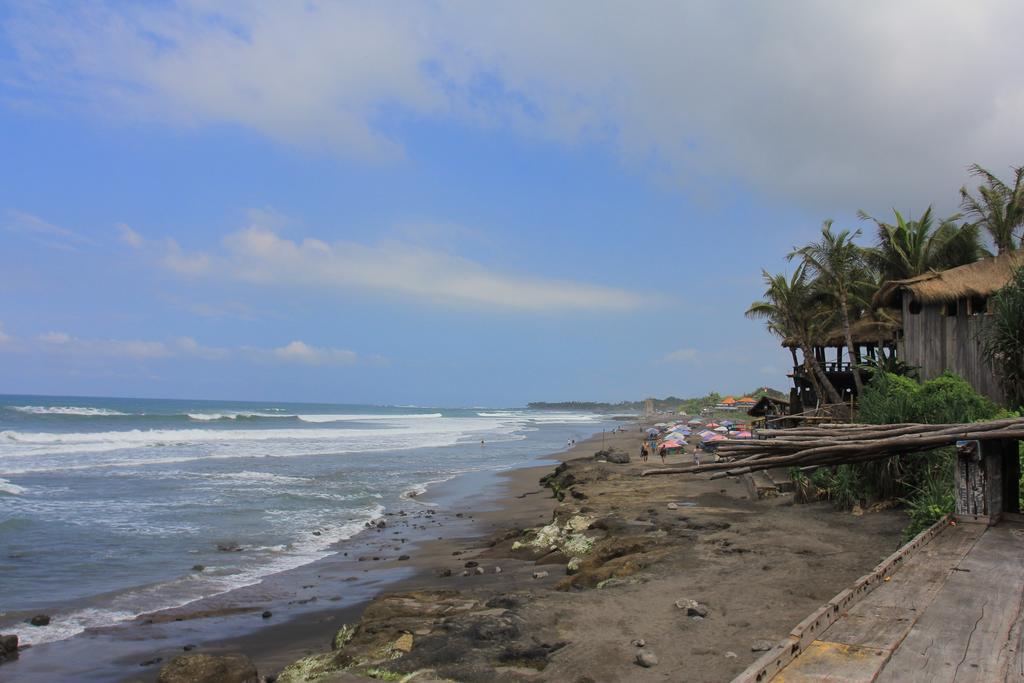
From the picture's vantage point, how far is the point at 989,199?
2192 centimetres

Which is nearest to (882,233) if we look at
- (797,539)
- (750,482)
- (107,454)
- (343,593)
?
(750,482)

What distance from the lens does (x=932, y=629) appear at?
4160 mm

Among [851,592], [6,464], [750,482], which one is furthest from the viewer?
[6,464]

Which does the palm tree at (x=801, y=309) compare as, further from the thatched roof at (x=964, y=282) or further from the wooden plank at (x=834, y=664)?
the wooden plank at (x=834, y=664)


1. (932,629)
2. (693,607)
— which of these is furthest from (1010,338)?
(932,629)

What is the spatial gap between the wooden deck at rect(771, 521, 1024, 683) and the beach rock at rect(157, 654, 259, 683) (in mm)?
6457

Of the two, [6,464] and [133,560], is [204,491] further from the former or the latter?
[6,464]

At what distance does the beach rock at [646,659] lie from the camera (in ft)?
21.5

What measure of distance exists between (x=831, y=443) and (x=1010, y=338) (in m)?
10.5

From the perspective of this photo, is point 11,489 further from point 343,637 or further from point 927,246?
point 927,246

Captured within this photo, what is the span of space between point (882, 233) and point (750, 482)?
47.7 ft

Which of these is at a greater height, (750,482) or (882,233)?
(882,233)

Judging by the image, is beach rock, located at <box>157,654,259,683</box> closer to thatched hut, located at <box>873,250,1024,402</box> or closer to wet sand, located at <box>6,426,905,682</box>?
wet sand, located at <box>6,426,905,682</box>

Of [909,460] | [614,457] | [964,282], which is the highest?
[964,282]
